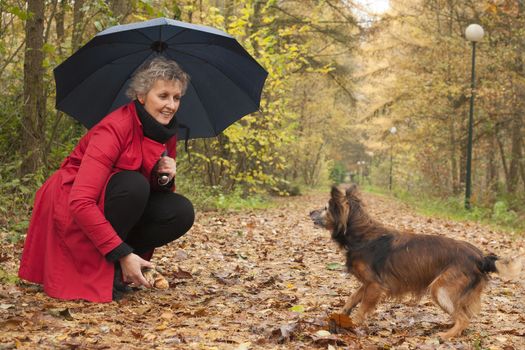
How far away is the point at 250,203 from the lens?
15852 mm

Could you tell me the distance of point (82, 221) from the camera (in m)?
3.82

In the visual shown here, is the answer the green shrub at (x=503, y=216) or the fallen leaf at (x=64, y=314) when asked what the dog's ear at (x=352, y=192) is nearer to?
the fallen leaf at (x=64, y=314)

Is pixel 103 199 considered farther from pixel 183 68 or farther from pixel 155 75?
pixel 183 68

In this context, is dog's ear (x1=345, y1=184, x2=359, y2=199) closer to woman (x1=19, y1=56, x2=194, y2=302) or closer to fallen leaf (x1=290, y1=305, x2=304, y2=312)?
fallen leaf (x1=290, y1=305, x2=304, y2=312)

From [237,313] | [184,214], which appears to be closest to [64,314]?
[237,313]

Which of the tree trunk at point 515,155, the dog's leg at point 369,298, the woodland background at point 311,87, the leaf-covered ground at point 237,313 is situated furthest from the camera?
the tree trunk at point 515,155

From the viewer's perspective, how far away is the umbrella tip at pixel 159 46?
481 cm

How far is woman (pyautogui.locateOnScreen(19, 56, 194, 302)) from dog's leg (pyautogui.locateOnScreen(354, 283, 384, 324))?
1612 mm

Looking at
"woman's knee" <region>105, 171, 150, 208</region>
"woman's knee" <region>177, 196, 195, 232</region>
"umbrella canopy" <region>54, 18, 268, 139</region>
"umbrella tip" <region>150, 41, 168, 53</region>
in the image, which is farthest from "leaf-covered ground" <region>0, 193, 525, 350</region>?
"umbrella tip" <region>150, 41, 168, 53</region>

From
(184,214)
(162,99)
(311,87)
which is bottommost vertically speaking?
(184,214)

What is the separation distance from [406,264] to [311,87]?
29.9 m

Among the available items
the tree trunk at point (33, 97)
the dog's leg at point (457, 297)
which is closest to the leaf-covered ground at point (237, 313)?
the dog's leg at point (457, 297)

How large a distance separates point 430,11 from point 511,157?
6.56 metres

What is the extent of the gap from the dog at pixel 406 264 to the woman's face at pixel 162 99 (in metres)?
1.43
